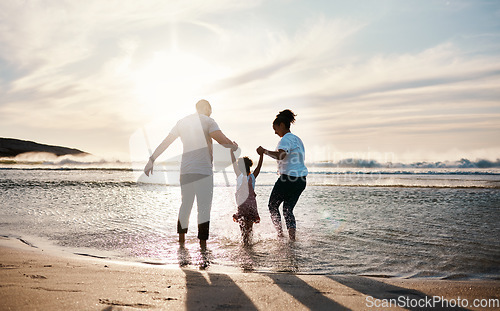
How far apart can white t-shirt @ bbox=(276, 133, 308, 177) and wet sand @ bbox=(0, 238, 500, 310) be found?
2425 mm

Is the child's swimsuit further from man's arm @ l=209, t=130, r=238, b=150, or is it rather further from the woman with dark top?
man's arm @ l=209, t=130, r=238, b=150

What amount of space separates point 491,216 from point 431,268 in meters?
5.32

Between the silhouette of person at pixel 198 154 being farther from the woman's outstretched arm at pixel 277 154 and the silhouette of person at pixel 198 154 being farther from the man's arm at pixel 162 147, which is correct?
the woman's outstretched arm at pixel 277 154

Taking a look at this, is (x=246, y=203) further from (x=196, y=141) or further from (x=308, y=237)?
(x=196, y=141)

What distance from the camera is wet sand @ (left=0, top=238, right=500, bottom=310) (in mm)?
2684

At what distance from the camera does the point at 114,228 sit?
23.0ft

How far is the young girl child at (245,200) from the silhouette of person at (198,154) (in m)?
0.82

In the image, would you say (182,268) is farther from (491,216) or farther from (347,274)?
(491,216)

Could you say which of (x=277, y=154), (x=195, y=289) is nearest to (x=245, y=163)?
(x=277, y=154)

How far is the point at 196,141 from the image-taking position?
5.32 meters

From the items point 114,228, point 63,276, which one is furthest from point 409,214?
point 63,276

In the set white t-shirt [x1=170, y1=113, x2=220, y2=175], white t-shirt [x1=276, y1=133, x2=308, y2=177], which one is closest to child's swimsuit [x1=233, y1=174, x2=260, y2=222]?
white t-shirt [x1=276, y1=133, x2=308, y2=177]

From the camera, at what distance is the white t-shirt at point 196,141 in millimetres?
5301

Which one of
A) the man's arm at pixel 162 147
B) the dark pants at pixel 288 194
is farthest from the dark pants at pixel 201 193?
the dark pants at pixel 288 194
